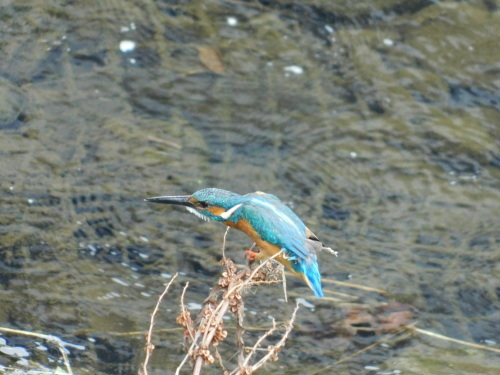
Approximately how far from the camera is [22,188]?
16.8 feet

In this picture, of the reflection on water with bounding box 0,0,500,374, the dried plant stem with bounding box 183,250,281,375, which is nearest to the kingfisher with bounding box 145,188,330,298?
the dried plant stem with bounding box 183,250,281,375

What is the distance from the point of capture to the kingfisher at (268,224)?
130 inches

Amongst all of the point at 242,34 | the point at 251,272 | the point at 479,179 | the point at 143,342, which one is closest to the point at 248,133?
the point at 242,34

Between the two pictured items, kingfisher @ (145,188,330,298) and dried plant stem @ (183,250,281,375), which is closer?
dried plant stem @ (183,250,281,375)

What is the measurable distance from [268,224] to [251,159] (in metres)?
2.46

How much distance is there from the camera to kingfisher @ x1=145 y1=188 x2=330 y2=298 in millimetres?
3314

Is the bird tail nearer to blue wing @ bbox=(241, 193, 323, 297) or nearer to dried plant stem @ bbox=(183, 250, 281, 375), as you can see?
blue wing @ bbox=(241, 193, 323, 297)

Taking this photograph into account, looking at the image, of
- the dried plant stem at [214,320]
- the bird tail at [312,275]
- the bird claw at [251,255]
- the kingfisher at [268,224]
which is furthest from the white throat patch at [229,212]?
the dried plant stem at [214,320]

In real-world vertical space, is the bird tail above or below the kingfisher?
below

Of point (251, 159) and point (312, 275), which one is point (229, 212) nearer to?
point (312, 275)

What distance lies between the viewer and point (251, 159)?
576cm

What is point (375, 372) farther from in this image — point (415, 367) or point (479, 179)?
point (479, 179)

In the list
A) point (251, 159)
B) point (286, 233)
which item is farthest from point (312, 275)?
point (251, 159)

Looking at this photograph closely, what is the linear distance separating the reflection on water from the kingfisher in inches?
37.2
